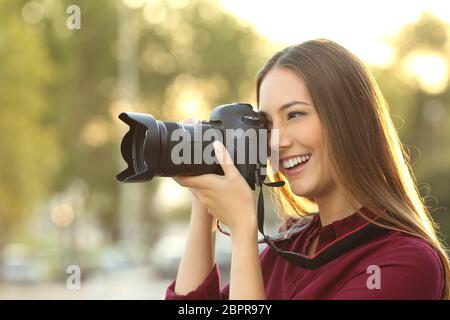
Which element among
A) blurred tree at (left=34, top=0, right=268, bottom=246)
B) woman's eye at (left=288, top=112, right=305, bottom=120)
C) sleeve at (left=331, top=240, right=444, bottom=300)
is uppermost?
blurred tree at (left=34, top=0, right=268, bottom=246)

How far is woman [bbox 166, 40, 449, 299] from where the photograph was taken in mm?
1906

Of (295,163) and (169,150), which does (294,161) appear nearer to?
(295,163)

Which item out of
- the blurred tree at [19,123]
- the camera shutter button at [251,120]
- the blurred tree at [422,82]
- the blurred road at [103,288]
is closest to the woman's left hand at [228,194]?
the camera shutter button at [251,120]

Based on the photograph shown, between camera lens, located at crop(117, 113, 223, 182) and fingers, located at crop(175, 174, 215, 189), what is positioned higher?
camera lens, located at crop(117, 113, 223, 182)

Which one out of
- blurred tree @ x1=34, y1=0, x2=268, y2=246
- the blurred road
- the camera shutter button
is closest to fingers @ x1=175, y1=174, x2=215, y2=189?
the camera shutter button

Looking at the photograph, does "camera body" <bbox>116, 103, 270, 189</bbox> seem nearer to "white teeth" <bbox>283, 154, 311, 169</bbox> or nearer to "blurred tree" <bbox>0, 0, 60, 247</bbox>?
"white teeth" <bbox>283, 154, 311, 169</bbox>

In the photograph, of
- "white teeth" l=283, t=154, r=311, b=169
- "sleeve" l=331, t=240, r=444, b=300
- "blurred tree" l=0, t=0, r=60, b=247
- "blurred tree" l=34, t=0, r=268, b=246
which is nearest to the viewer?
"sleeve" l=331, t=240, r=444, b=300

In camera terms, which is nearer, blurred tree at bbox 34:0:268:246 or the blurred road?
the blurred road

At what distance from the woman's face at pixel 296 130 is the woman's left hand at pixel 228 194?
0.18 m

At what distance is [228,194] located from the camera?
204 centimetres

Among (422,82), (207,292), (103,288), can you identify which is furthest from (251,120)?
(422,82)

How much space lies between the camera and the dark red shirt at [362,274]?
1.87 metres

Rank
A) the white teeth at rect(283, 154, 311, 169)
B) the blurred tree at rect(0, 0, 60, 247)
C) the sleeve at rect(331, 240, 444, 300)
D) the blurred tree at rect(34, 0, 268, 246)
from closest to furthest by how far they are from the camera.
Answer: the sleeve at rect(331, 240, 444, 300), the white teeth at rect(283, 154, 311, 169), the blurred tree at rect(0, 0, 60, 247), the blurred tree at rect(34, 0, 268, 246)
